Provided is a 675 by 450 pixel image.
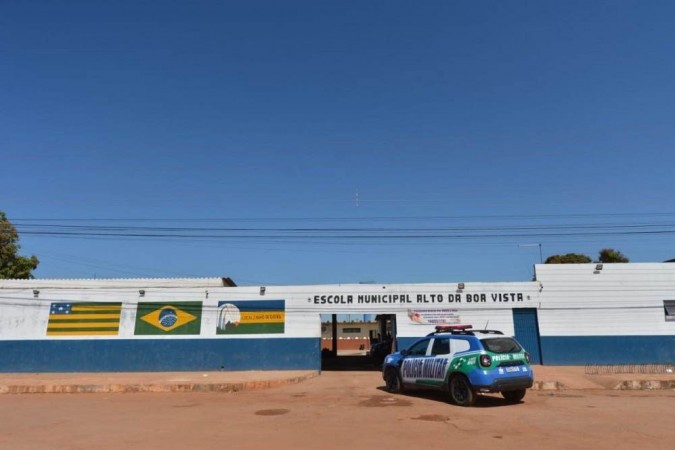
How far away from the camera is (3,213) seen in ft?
136

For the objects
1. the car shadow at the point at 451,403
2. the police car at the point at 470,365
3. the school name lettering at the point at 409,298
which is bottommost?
the car shadow at the point at 451,403

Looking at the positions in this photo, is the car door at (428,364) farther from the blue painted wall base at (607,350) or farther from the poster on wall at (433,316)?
the blue painted wall base at (607,350)

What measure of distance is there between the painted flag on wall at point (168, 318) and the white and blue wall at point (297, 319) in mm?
50

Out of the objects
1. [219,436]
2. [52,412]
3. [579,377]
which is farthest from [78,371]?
[579,377]

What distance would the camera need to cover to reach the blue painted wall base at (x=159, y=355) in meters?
24.6

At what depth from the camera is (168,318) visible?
25.5 m

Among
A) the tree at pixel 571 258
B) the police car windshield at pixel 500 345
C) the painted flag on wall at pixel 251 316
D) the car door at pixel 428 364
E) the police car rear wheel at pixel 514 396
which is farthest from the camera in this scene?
the tree at pixel 571 258

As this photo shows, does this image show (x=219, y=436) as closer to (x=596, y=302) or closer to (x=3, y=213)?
(x=596, y=302)

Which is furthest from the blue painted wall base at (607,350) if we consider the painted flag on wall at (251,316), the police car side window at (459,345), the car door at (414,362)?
the police car side window at (459,345)

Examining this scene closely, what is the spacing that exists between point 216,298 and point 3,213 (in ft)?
→ 87.7

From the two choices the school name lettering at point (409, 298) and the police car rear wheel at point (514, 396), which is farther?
the school name lettering at point (409, 298)

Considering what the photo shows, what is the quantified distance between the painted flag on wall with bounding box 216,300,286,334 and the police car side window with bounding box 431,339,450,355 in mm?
13036

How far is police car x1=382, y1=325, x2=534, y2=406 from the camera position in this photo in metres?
11.5

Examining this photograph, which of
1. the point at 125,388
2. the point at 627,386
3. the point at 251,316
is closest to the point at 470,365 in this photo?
the point at 627,386
